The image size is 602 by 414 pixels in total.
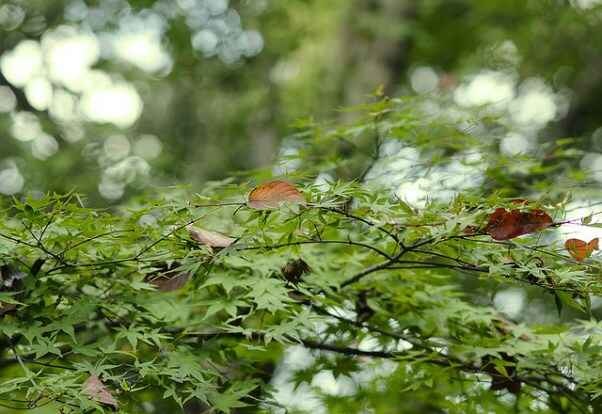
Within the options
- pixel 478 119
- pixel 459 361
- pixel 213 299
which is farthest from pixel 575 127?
pixel 213 299

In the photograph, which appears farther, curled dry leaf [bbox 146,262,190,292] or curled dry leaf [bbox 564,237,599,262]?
curled dry leaf [bbox 146,262,190,292]

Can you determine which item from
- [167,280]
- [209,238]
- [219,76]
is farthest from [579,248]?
[219,76]

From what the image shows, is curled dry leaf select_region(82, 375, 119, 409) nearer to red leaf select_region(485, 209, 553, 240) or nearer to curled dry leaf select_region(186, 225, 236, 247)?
curled dry leaf select_region(186, 225, 236, 247)

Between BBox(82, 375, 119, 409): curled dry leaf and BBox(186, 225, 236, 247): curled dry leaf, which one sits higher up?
BBox(186, 225, 236, 247): curled dry leaf

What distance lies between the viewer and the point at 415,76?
9586mm

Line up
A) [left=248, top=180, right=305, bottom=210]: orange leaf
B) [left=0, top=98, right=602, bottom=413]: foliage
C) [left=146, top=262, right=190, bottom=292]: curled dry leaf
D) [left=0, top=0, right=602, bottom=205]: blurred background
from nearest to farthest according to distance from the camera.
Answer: [left=248, top=180, right=305, bottom=210]: orange leaf → [left=0, top=98, right=602, bottom=413]: foliage → [left=146, top=262, right=190, bottom=292]: curled dry leaf → [left=0, top=0, right=602, bottom=205]: blurred background

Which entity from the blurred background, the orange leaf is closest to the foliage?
the orange leaf

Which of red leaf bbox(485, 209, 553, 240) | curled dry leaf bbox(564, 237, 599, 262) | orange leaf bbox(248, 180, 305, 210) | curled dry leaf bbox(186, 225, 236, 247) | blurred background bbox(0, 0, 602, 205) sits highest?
orange leaf bbox(248, 180, 305, 210)

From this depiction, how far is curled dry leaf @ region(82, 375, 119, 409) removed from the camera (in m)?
1.57

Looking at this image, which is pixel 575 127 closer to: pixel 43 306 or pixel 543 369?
pixel 543 369

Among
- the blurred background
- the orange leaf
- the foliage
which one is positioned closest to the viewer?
the orange leaf

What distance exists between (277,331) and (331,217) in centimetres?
34

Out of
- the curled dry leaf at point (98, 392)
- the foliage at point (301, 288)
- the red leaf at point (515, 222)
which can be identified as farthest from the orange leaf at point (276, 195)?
the curled dry leaf at point (98, 392)

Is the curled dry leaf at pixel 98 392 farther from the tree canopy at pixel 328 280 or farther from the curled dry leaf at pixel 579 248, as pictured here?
the curled dry leaf at pixel 579 248
